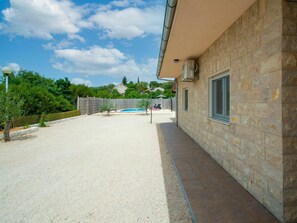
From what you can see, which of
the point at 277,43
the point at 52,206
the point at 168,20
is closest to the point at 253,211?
the point at 277,43

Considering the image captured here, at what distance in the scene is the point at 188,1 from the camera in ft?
8.55

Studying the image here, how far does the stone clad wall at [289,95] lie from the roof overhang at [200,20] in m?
0.78

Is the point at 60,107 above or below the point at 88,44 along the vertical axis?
below

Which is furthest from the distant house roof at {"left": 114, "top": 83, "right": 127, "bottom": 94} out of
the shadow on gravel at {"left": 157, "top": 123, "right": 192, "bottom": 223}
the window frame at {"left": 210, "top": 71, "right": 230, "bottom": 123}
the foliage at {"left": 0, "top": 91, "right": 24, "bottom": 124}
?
the shadow on gravel at {"left": 157, "top": 123, "right": 192, "bottom": 223}

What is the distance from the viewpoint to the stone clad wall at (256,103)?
2.19 metres

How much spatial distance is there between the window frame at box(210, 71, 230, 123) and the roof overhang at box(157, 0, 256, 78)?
875mm

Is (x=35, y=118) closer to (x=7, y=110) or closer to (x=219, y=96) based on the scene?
(x=7, y=110)

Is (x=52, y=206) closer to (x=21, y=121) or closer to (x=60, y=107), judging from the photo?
(x=21, y=121)

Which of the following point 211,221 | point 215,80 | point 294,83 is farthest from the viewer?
point 215,80

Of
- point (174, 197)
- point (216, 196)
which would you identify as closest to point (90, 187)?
point (174, 197)

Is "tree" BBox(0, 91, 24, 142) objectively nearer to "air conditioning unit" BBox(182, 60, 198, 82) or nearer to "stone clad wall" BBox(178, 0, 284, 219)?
"air conditioning unit" BBox(182, 60, 198, 82)

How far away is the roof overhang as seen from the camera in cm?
271

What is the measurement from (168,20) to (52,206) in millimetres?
3395

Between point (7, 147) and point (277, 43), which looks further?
point (7, 147)
